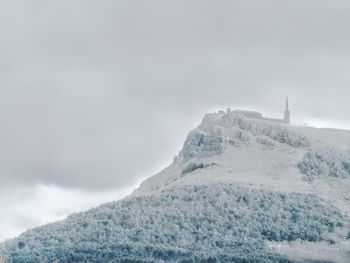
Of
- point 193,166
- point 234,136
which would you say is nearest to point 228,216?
point 193,166

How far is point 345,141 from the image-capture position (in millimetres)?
190625

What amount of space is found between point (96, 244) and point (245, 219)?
2319 cm

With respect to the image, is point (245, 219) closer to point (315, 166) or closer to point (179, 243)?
point (179, 243)

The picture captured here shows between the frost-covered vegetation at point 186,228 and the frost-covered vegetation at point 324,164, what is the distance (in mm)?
17025

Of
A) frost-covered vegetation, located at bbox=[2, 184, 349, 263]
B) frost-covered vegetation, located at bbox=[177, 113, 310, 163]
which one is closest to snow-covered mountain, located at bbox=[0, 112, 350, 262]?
frost-covered vegetation, located at bbox=[2, 184, 349, 263]

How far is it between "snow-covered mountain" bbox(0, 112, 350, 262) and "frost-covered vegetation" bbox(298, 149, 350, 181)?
0.18m

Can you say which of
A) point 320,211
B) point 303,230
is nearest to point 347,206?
point 320,211

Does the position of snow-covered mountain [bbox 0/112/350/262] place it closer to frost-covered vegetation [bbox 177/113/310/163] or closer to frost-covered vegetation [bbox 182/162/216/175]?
frost-covered vegetation [bbox 182/162/216/175]

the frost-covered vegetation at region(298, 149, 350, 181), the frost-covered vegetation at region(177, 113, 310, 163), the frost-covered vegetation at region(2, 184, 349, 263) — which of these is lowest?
the frost-covered vegetation at region(2, 184, 349, 263)

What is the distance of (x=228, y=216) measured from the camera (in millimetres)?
142125

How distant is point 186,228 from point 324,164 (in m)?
43.1

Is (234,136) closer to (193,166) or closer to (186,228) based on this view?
(193,166)

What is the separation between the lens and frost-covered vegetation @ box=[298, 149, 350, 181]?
16825cm

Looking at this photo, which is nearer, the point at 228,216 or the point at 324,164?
the point at 228,216
